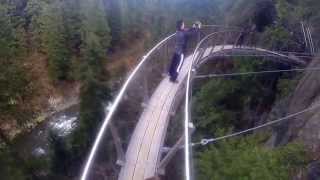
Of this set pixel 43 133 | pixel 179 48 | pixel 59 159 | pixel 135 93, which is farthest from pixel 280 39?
pixel 43 133

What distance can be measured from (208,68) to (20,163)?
1030 centimetres

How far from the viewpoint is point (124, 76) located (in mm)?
24203

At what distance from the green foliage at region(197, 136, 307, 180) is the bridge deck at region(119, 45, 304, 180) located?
1.27m

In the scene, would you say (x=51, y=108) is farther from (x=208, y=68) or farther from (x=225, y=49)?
(x=225, y=49)

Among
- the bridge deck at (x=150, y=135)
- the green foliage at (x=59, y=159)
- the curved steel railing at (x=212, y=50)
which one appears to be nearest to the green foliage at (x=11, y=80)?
the green foliage at (x=59, y=159)

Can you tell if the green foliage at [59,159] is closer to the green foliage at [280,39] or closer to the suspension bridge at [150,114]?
the suspension bridge at [150,114]

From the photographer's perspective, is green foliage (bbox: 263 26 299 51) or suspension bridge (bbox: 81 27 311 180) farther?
green foliage (bbox: 263 26 299 51)

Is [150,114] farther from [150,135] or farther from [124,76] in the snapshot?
[124,76]

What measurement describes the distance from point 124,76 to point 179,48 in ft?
38.3

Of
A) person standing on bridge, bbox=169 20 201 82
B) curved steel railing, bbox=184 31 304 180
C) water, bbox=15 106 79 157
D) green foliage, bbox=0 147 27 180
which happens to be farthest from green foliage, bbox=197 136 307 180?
water, bbox=15 106 79 157

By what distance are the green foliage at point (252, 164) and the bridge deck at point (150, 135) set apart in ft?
4.18

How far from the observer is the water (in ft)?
83.7

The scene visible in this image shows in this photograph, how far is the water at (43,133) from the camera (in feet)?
83.7

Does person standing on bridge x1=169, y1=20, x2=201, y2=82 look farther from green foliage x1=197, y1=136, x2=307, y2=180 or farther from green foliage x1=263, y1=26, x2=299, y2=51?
green foliage x1=263, y1=26, x2=299, y2=51
